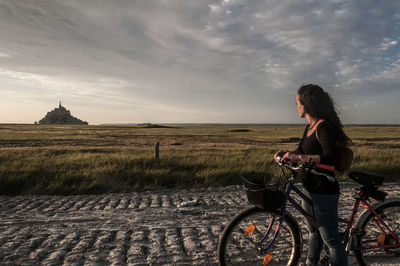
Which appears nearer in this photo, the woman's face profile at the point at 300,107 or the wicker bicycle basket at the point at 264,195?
the wicker bicycle basket at the point at 264,195

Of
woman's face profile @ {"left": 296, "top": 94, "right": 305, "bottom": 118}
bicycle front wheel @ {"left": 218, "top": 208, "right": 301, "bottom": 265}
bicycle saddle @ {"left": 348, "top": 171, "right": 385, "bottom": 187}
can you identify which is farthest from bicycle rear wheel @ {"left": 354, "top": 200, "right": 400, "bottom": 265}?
woman's face profile @ {"left": 296, "top": 94, "right": 305, "bottom": 118}

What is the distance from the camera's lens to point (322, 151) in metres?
2.69

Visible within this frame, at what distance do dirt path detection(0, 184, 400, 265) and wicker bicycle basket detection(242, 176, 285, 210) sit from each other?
1482mm

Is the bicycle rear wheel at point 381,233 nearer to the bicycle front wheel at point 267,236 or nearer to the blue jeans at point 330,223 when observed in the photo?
the blue jeans at point 330,223

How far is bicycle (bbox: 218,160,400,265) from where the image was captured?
2691mm

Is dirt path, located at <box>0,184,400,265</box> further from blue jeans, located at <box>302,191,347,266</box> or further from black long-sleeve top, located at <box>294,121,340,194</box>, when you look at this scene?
black long-sleeve top, located at <box>294,121,340,194</box>

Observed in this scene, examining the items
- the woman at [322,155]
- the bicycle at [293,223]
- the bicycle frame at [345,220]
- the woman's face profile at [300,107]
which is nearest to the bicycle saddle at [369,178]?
the bicycle at [293,223]

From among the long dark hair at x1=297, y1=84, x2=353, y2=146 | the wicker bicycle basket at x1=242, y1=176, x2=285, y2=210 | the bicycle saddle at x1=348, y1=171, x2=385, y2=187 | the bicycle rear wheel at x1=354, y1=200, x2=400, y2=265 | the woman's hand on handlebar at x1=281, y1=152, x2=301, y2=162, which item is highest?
the long dark hair at x1=297, y1=84, x2=353, y2=146

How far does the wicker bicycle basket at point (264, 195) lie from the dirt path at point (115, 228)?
1482 mm

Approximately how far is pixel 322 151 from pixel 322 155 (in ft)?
0.59

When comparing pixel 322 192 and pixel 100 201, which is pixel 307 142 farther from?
pixel 100 201

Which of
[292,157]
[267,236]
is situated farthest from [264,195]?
[267,236]

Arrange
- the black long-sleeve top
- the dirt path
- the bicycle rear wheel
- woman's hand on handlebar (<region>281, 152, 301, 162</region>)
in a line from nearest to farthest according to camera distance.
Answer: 1. the black long-sleeve top
2. woman's hand on handlebar (<region>281, 152, 301, 162</region>)
3. the bicycle rear wheel
4. the dirt path

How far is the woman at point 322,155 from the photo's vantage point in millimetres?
2557
